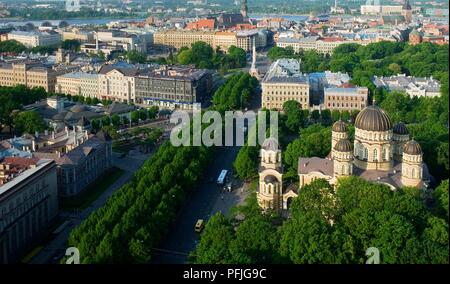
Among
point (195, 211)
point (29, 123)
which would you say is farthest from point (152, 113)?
point (195, 211)

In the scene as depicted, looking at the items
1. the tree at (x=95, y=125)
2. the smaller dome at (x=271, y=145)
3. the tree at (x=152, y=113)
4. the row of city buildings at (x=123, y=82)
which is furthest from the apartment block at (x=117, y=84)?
the smaller dome at (x=271, y=145)

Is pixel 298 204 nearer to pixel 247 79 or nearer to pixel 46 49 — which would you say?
pixel 247 79

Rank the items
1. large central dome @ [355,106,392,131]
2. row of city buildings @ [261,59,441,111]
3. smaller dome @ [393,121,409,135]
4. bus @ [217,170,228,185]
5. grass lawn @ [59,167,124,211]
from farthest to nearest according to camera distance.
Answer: row of city buildings @ [261,59,441,111] → bus @ [217,170,228,185] → grass lawn @ [59,167,124,211] → smaller dome @ [393,121,409,135] → large central dome @ [355,106,392,131]

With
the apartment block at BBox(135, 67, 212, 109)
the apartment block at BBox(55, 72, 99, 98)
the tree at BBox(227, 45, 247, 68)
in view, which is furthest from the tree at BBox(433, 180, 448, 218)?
the tree at BBox(227, 45, 247, 68)

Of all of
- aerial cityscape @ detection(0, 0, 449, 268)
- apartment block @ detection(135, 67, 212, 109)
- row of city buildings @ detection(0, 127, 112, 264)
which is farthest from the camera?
apartment block @ detection(135, 67, 212, 109)

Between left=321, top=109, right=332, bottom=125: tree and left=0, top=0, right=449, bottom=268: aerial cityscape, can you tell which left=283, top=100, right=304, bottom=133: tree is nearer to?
left=0, top=0, right=449, bottom=268: aerial cityscape
